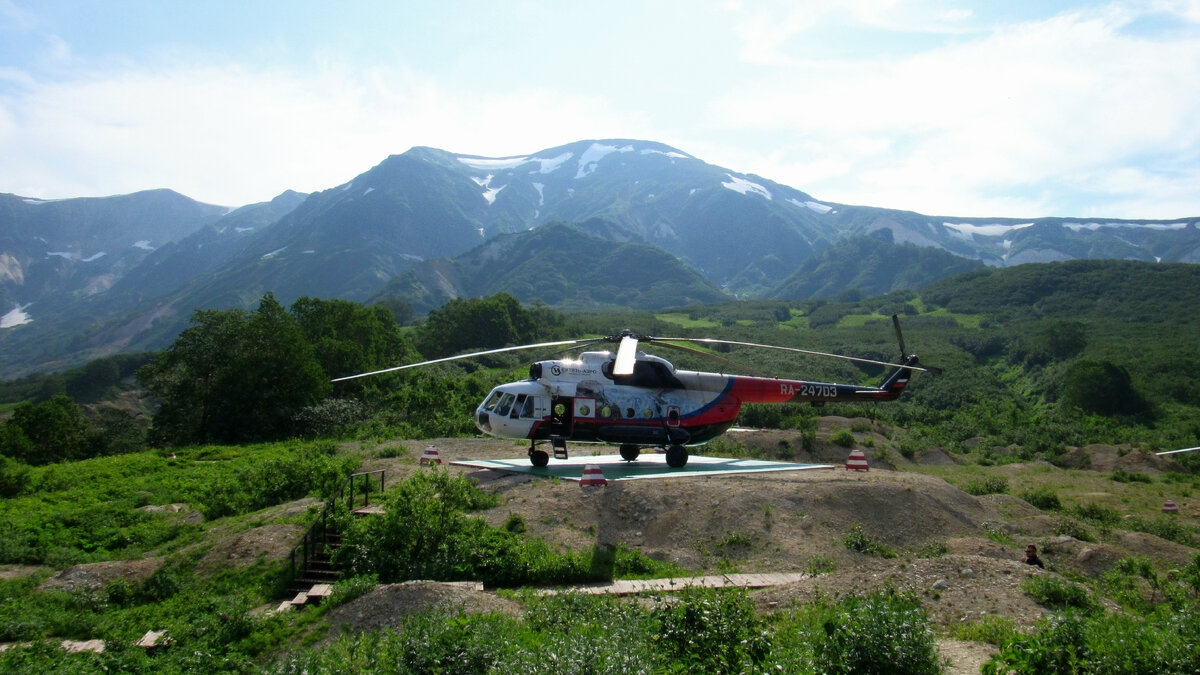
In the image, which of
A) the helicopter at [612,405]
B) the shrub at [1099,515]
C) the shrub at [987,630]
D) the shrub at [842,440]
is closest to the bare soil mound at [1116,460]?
the shrub at [842,440]

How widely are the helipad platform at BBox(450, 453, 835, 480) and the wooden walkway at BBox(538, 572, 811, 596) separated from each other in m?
5.06

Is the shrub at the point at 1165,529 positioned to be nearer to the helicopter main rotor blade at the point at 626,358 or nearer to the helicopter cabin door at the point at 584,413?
the helicopter main rotor blade at the point at 626,358

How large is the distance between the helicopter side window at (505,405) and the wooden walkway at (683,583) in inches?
296

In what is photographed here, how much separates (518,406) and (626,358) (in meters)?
5.02

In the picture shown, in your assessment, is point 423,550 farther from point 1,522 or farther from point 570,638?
point 1,522

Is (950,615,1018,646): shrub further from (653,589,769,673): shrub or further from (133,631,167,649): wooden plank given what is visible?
(133,631,167,649): wooden plank

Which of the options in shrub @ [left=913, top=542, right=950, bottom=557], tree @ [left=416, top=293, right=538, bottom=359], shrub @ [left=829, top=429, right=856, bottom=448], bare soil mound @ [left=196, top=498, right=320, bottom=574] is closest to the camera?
bare soil mound @ [left=196, top=498, right=320, bottom=574]

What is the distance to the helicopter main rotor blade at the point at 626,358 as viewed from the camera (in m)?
14.2

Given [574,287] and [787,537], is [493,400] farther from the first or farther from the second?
[574,287]

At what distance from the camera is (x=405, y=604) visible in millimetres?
10180

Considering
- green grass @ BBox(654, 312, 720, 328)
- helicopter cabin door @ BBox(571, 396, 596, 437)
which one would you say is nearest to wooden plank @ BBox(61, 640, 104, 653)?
helicopter cabin door @ BBox(571, 396, 596, 437)

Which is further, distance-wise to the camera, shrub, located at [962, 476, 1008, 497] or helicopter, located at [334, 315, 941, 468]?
shrub, located at [962, 476, 1008, 497]

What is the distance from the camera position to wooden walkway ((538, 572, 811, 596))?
11.3 metres

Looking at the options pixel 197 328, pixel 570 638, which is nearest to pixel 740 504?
pixel 570 638
